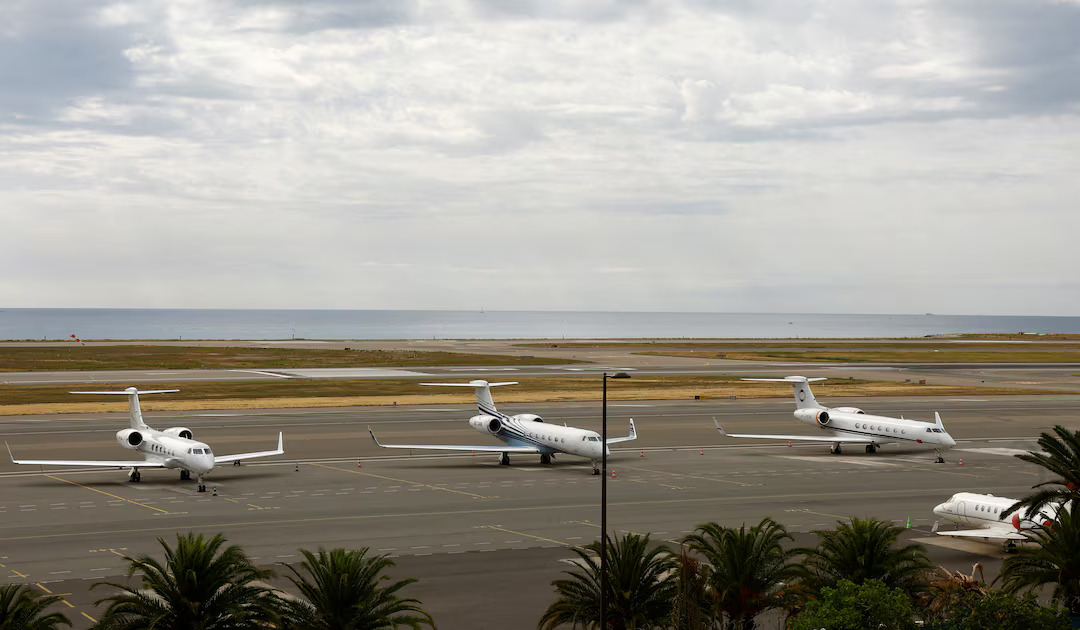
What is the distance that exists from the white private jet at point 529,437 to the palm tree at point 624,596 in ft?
109

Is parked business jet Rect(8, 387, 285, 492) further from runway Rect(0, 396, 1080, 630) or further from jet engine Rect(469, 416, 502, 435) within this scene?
jet engine Rect(469, 416, 502, 435)

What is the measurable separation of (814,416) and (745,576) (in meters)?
A: 49.3

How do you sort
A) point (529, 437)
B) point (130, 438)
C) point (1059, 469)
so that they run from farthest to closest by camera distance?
point (529, 437), point (130, 438), point (1059, 469)

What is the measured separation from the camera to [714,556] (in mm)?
32531

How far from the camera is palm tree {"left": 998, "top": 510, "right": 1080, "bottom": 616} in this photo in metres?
32.8

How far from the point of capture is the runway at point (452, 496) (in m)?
40.9

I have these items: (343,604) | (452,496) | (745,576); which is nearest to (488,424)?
(452,496)

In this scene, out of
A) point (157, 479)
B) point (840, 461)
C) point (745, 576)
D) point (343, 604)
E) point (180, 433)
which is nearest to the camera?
point (343, 604)

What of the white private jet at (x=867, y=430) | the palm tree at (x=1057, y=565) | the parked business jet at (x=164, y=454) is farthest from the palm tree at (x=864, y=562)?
the white private jet at (x=867, y=430)

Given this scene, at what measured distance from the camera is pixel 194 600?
27703 mm

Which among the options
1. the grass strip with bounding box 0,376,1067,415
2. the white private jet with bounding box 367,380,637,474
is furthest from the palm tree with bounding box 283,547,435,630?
the grass strip with bounding box 0,376,1067,415

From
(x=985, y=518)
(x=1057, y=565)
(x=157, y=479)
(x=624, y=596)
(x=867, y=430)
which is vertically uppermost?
(x=867, y=430)

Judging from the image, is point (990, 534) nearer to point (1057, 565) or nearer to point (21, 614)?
point (1057, 565)

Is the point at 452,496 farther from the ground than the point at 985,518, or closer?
farther from the ground
